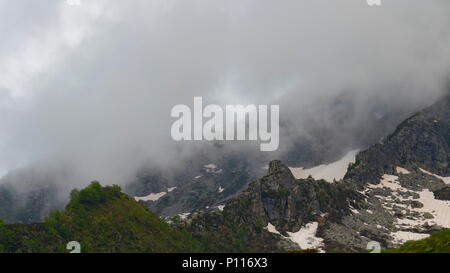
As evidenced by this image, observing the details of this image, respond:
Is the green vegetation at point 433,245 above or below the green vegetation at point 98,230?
above

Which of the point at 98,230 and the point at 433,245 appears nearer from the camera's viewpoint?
the point at 433,245

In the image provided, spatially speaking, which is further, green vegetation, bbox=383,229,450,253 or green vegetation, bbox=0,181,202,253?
green vegetation, bbox=0,181,202,253

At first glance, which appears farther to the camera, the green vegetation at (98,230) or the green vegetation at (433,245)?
the green vegetation at (98,230)

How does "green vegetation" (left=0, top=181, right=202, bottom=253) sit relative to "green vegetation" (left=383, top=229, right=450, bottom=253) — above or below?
below

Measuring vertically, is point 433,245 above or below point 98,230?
above
